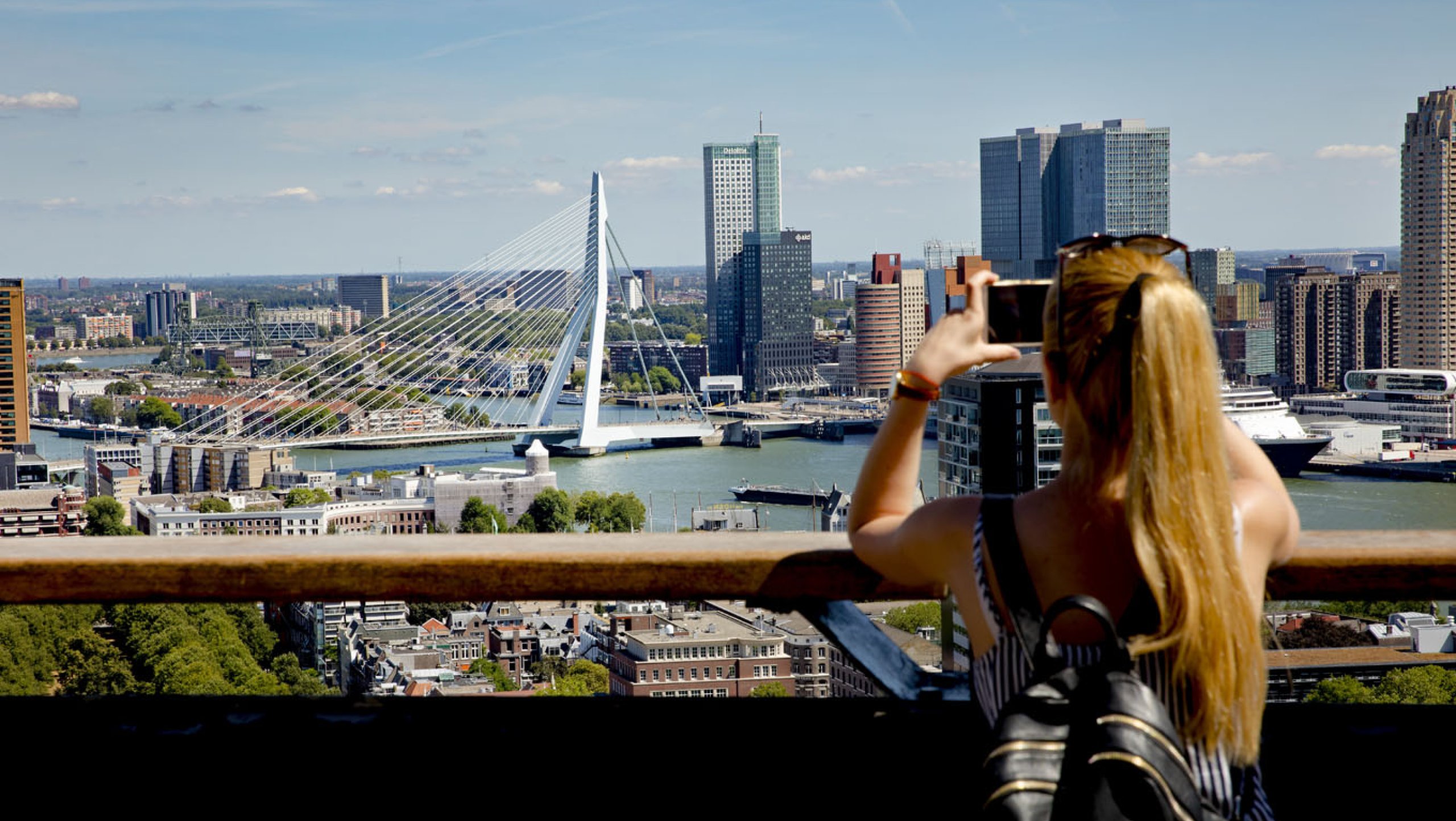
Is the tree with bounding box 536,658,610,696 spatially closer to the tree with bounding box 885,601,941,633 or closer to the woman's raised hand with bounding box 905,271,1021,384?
the tree with bounding box 885,601,941,633

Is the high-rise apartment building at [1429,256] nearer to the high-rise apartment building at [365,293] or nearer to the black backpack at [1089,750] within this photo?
the black backpack at [1089,750]

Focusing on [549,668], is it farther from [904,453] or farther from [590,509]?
[904,453]

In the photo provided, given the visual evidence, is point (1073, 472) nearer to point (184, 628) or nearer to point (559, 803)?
point (559, 803)

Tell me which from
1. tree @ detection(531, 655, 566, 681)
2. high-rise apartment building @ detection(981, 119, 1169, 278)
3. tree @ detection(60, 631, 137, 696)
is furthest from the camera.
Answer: high-rise apartment building @ detection(981, 119, 1169, 278)

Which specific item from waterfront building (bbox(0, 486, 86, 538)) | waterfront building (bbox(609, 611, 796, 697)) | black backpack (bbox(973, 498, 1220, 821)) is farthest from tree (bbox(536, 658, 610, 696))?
waterfront building (bbox(0, 486, 86, 538))

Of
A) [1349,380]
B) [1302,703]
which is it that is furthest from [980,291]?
[1349,380]

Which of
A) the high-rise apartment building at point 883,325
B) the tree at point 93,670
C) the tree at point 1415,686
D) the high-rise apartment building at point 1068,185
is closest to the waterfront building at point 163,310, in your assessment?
the high-rise apartment building at point 1068,185

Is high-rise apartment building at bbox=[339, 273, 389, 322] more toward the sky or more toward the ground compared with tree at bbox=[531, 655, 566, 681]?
more toward the sky
